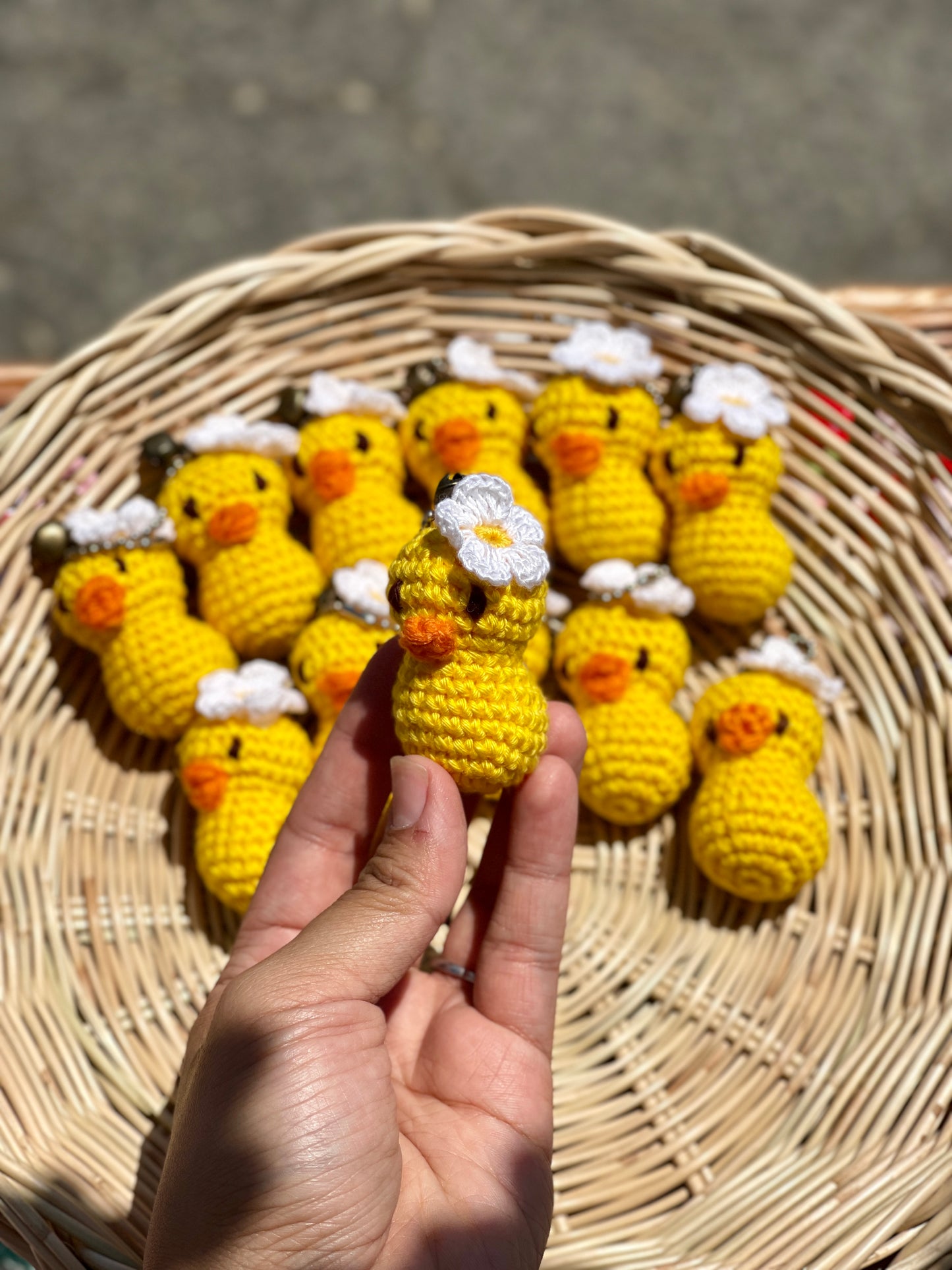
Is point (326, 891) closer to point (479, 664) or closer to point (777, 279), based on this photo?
point (479, 664)

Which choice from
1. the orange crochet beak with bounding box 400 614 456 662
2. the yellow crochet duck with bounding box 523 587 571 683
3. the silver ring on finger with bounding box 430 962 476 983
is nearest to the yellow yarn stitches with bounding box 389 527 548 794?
the orange crochet beak with bounding box 400 614 456 662

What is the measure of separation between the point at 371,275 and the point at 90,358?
36 centimetres

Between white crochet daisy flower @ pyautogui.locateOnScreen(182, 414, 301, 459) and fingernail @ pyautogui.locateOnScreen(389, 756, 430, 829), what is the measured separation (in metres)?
0.62

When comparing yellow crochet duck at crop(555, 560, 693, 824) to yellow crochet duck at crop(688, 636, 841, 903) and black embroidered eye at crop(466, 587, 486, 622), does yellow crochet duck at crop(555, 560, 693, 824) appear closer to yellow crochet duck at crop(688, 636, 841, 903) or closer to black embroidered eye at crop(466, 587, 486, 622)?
yellow crochet duck at crop(688, 636, 841, 903)

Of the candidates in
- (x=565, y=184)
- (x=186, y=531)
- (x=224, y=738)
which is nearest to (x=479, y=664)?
(x=224, y=738)

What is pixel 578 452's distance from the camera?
1312 mm

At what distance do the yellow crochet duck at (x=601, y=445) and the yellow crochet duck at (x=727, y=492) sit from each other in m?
0.04

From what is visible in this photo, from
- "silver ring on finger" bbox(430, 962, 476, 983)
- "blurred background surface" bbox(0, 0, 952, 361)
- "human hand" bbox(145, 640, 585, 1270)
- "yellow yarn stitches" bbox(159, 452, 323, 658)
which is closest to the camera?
"human hand" bbox(145, 640, 585, 1270)

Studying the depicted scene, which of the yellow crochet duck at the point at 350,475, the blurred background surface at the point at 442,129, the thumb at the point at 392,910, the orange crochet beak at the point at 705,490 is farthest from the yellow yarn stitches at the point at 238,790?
the blurred background surface at the point at 442,129

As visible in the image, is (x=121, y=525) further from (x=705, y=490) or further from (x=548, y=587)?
(x=705, y=490)

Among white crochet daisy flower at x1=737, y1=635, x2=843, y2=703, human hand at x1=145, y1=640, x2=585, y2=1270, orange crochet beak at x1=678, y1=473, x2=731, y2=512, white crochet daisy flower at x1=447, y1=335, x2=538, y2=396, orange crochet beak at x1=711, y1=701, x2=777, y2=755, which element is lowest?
human hand at x1=145, y1=640, x2=585, y2=1270

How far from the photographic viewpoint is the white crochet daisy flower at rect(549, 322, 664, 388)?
4.42ft

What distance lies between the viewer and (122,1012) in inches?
47.0

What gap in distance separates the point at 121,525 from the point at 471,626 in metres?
0.59
